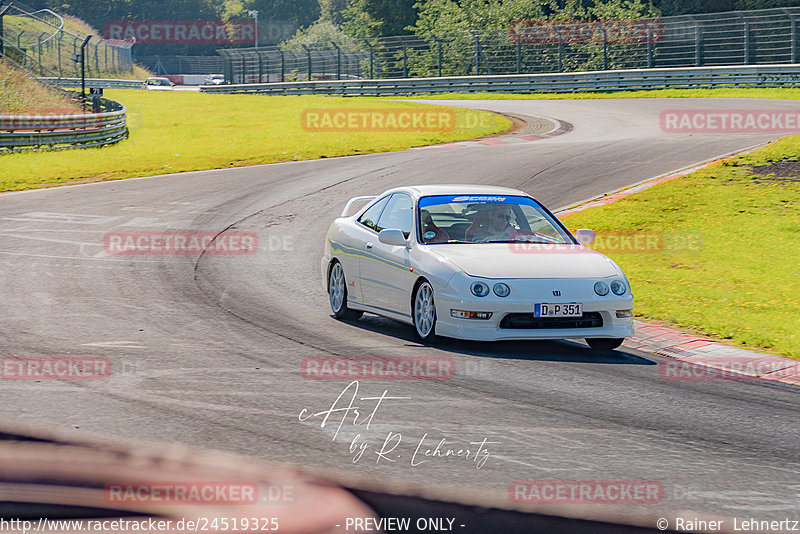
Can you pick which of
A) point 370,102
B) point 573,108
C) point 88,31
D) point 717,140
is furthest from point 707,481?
point 88,31

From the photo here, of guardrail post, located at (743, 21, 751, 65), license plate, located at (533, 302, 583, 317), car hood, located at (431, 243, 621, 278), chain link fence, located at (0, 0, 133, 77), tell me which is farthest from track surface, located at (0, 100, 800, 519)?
chain link fence, located at (0, 0, 133, 77)

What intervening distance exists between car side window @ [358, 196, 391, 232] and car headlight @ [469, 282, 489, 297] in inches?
81.2

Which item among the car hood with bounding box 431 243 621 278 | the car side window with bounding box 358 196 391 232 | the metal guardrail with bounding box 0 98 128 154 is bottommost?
the car hood with bounding box 431 243 621 278

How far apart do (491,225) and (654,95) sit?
34.4 metres

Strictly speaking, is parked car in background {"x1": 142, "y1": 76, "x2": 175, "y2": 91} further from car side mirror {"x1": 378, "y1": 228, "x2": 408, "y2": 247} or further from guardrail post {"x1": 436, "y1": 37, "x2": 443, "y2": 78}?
car side mirror {"x1": 378, "y1": 228, "x2": 408, "y2": 247}

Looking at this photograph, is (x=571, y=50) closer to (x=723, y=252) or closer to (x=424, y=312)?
(x=723, y=252)

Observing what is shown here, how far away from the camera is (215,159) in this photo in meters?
28.3

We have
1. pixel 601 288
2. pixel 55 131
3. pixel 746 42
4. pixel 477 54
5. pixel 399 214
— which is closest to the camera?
pixel 601 288

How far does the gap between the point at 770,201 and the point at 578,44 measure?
34.1m

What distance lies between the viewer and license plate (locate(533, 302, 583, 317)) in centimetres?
939

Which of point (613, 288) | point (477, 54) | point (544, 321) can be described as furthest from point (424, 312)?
point (477, 54)

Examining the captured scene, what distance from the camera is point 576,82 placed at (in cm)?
4744

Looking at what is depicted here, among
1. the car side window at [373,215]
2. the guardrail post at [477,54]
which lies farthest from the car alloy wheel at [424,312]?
the guardrail post at [477,54]

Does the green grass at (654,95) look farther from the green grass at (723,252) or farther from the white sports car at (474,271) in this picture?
the white sports car at (474,271)
